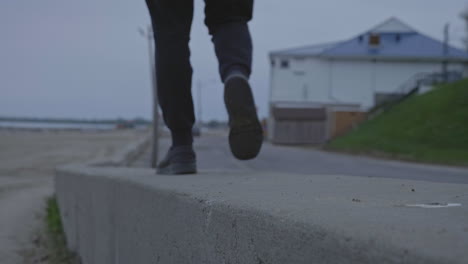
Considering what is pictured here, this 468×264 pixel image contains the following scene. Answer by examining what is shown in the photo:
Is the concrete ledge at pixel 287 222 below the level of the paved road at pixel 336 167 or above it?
above

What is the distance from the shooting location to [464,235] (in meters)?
0.78

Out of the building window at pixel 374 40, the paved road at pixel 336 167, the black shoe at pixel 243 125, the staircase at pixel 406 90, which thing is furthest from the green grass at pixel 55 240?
the building window at pixel 374 40

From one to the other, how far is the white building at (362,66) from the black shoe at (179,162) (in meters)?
39.6

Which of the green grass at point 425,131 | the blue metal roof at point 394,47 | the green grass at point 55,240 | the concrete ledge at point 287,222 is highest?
the blue metal roof at point 394,47

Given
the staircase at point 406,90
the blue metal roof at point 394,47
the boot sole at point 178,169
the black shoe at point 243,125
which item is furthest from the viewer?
the blue metal roof at point 394,47

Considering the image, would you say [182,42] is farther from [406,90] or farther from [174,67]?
[406,90]

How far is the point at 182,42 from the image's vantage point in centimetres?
257

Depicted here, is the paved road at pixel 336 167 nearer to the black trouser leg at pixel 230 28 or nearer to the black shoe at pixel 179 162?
the black shoe at pixel 179 162

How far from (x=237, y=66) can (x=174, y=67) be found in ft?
1.17

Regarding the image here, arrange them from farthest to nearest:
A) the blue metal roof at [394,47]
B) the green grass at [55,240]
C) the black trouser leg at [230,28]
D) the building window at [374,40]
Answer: the building window at [374,40] < the blue metal roof at [394,47] < the green grass at [55,240] < the black trouser leg at [230,28]

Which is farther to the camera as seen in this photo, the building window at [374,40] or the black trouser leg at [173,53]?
the building window at [374,40]

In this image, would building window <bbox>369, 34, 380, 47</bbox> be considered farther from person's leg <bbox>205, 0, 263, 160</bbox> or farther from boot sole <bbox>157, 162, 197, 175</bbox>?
Result: boot sole <bbox>157, 162, 197, 175</bbox>

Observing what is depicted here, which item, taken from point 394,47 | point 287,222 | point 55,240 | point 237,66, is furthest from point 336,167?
point 394,47

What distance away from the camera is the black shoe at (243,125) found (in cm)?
217
